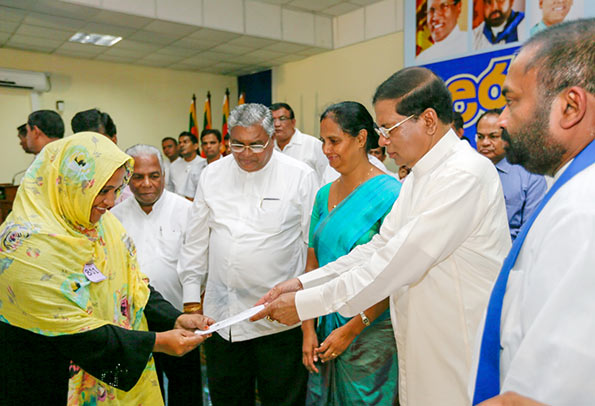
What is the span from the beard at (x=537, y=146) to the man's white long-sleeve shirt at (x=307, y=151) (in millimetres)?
3715

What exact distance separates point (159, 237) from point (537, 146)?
1.90m

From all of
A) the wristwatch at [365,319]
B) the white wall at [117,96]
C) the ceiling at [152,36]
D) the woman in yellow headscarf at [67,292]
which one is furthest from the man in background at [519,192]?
the white wall at [117,96]

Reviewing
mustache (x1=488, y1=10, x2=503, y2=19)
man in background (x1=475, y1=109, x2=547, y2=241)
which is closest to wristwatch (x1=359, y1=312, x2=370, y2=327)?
man in background (x1=475, y1=109, x2=547, y2=241)

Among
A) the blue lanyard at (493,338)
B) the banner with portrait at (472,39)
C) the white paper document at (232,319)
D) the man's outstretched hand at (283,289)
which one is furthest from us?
the banner with portrait at (472,39)

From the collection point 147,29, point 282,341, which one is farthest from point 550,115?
point 147,29

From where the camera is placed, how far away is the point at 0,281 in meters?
1.22

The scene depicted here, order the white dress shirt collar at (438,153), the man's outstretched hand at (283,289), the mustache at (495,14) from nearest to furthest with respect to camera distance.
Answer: the white dress shirt collar at (438,153) → the man's outstretched hand at (283,289) → the mustache at (495,14)

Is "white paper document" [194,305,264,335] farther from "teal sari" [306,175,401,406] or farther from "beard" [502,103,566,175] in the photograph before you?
"beard" [502,103,566,175]

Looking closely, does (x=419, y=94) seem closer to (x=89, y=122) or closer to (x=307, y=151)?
(x=89, y=122)

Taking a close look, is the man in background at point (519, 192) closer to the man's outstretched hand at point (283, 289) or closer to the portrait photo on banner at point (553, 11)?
the man's outstretched hand at point (283, 289)

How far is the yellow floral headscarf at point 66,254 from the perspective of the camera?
1.22 meters

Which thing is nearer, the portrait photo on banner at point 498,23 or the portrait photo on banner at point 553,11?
the portrait photo on banner at point 553,11

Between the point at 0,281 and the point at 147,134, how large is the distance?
23.8 ft

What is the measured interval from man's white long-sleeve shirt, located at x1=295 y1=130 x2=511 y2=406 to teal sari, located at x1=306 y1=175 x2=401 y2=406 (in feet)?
1.02
